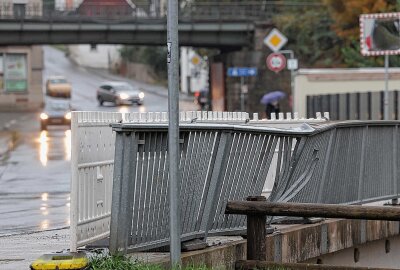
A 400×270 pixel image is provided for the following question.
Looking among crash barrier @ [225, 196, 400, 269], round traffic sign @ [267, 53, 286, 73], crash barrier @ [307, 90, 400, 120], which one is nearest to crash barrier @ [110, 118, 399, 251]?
crash barrier @ [225, 196, 400, 269]

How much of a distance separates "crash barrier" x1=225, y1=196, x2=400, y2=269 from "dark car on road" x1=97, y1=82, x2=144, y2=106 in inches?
2930

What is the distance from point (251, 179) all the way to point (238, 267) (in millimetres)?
1305

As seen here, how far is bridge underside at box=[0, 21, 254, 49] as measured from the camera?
68500 mm

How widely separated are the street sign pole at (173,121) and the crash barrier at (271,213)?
103cm

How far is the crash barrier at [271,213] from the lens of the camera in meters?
10.8

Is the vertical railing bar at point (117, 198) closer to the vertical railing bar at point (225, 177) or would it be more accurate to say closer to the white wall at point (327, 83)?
the vertical railing bar at point (225, 177)

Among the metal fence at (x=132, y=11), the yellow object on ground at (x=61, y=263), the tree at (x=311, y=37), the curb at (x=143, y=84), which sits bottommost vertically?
the curb at (x=143, y=84)

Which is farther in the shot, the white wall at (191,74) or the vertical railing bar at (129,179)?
the white wall at (191,74)

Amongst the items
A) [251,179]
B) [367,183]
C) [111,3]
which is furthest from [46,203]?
[111,3]

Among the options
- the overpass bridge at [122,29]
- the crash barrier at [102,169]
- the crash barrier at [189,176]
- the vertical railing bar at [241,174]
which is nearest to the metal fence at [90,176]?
the crash barrier at [102,169]

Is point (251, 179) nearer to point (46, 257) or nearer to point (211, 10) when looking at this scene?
point (46, 257)

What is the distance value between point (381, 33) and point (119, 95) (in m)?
52.6

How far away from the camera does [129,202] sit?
34.8ft

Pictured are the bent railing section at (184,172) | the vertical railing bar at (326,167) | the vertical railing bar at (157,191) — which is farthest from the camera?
the vertical railing bar at (326,167)
